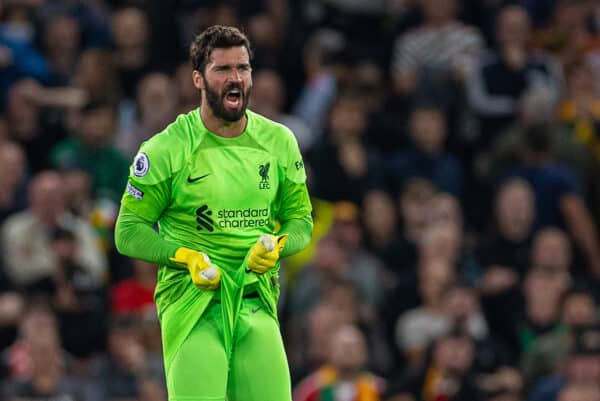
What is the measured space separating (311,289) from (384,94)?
2.78 meters

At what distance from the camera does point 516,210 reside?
13.1 m

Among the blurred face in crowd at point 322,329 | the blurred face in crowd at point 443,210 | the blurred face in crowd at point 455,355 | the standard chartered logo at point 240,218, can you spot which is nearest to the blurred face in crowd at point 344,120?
the blurred face in crowd at point 443,210

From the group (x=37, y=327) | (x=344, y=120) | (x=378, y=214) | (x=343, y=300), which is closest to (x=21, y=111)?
(x=37, y=327)

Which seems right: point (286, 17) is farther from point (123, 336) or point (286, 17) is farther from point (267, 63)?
point (123, 336)

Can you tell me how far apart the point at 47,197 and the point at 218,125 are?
18.1ft

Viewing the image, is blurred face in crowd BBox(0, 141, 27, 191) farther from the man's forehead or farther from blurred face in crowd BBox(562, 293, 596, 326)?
the man's forehead

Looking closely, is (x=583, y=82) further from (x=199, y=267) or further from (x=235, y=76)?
(x=199, y=267)

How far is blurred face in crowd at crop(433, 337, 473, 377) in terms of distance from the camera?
11.9 m

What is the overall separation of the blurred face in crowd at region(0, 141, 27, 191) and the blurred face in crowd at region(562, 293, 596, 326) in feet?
15.7

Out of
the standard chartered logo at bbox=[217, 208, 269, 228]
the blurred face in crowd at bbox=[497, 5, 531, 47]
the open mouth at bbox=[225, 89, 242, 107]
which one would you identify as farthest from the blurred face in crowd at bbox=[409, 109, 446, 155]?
→ the open mouth at bbox=[225, 89, 242, 107]

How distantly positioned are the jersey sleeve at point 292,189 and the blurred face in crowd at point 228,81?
1.18 feet

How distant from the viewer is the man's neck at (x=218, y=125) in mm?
7289

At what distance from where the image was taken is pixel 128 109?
14.2 meters

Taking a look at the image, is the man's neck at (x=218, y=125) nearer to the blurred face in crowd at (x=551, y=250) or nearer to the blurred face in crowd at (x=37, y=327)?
the blurred face in crowd at (x=37, y=327)
